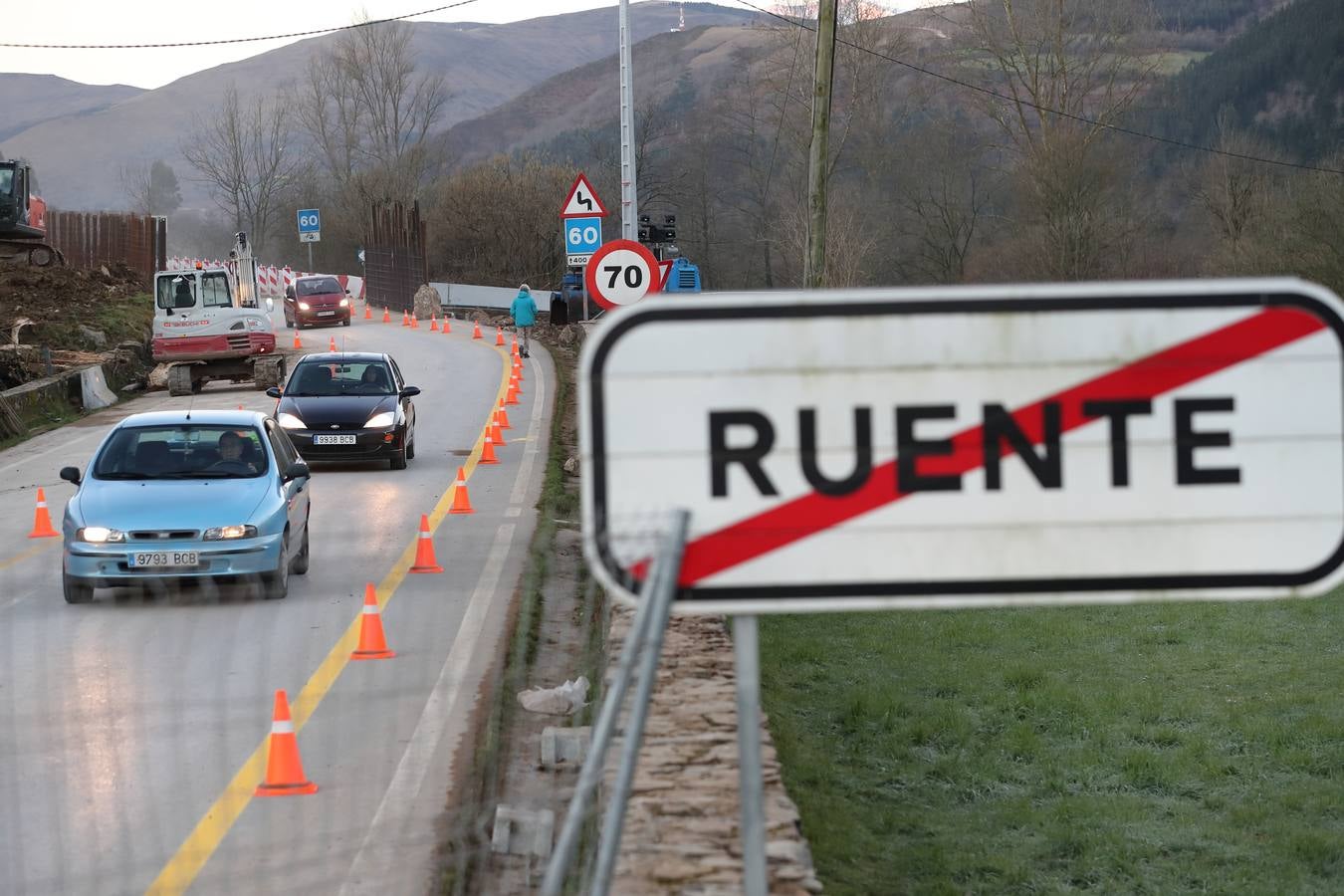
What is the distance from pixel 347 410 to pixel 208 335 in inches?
542

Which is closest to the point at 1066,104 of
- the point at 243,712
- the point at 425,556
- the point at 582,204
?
the point at 582,204

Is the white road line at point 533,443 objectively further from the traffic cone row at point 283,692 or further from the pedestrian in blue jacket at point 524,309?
the pedestrian in blue jacket at point 524,309

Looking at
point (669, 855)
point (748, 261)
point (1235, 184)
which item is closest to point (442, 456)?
point (669, 855)

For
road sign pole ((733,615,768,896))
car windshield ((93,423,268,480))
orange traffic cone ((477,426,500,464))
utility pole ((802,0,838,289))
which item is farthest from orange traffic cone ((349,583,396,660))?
utility pole ((802,0,838,289))

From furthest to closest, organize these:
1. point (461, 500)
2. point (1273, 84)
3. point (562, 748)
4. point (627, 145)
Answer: point (1273, 84) → point (627, 145) → point (461, 500) → point (562, 748)

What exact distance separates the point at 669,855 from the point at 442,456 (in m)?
18.7

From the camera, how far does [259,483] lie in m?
14.0

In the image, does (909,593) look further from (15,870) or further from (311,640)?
(311,640)

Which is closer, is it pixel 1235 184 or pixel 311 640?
pixel 311 640

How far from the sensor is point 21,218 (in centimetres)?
4356

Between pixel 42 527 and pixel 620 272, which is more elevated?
pixel 620 272

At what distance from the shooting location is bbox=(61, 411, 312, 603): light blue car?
1305 centimetres

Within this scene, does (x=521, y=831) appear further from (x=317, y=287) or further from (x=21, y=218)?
(x=317, y=287)

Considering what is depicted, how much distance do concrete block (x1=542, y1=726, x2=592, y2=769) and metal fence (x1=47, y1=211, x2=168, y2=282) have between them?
172 ft
